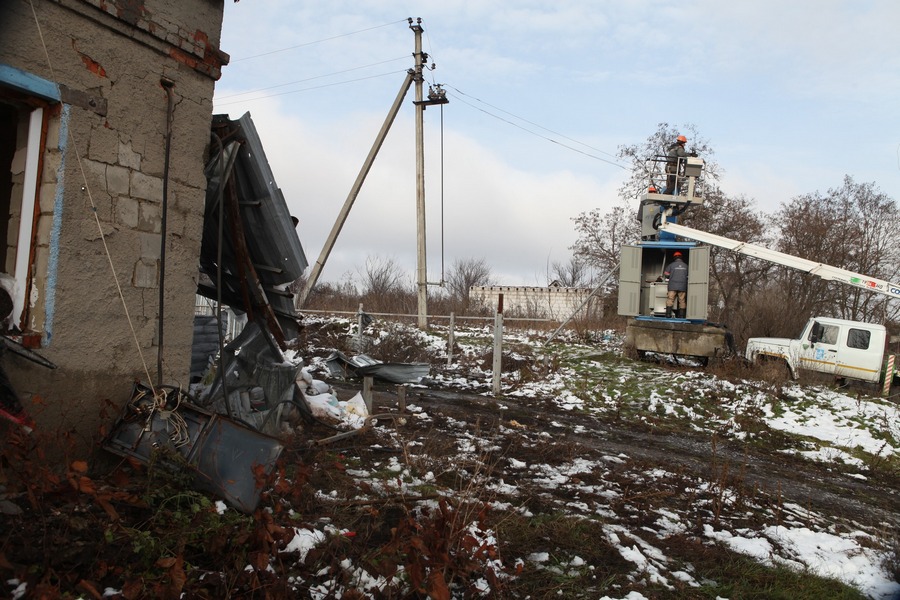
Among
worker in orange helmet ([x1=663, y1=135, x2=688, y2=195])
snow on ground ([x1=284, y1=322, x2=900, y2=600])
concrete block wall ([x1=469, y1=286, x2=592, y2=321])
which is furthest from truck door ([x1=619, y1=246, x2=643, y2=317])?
concrete block wall ([x1=469, y1=286, x2=592, y2=321])

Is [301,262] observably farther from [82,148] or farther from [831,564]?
[831,564]

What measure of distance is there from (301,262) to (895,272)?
30079 mm

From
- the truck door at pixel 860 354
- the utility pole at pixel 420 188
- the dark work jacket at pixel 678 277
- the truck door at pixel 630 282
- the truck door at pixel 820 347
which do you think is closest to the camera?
the truck door at pixel 860 354

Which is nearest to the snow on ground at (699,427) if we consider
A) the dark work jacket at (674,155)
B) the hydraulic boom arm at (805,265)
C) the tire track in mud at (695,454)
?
the tire track in mud at (695,454)

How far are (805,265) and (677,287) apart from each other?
9.56 feet

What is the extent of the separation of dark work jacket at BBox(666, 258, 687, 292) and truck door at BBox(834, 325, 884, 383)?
3.62 m

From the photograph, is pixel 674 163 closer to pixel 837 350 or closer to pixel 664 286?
pixel 664 286

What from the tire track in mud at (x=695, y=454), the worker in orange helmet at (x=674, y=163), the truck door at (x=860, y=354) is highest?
the worker in orange helmet at (x=674, y=163)

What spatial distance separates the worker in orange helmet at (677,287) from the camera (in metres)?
14.6

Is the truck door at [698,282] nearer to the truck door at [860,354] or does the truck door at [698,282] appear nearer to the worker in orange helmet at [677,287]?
the worker in orange helmet at [677,287]

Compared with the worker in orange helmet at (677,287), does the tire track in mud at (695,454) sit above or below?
below

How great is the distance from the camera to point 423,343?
15.4 meters

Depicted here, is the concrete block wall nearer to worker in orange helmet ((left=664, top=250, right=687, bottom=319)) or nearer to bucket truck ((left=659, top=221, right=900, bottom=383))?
worker in orange helmet ((left=664, top=250, right=687, bottom=319))

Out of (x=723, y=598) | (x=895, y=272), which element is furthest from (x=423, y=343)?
(x=895, y=272)
